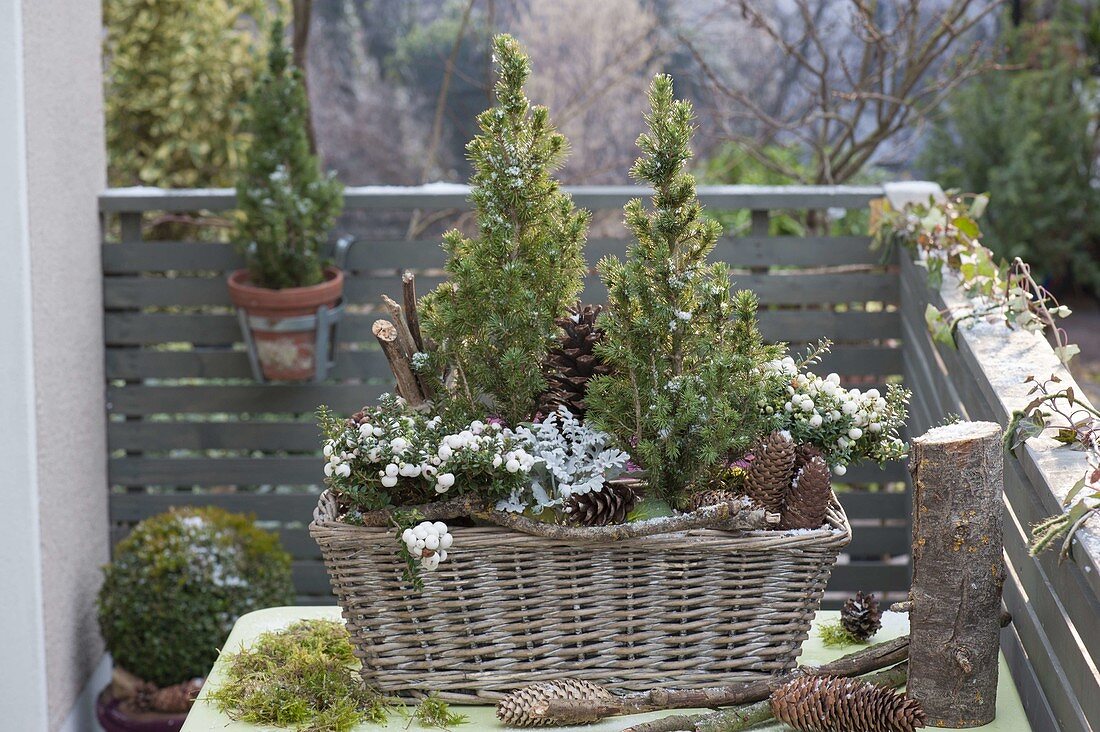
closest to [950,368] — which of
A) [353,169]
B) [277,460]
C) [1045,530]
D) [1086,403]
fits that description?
[1086,403]

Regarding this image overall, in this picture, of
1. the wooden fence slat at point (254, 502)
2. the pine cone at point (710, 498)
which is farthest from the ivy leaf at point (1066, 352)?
the wooden fence slat at point (254, 502)

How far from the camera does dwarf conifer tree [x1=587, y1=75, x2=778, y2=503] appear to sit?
3.84 ft

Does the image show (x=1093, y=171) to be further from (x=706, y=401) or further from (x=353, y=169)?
(x=706, y=401)

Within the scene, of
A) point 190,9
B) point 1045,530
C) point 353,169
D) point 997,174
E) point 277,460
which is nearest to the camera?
point 1045,530

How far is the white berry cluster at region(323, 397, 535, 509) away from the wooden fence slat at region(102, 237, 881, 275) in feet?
5.63

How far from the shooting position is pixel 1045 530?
3.59 feet

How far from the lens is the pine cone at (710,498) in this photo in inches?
46.9

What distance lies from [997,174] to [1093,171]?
641 mm

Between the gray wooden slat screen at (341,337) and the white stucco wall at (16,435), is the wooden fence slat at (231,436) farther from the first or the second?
the white stucco wall at (16,435)

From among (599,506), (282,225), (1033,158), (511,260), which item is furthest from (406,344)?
(1033,158)

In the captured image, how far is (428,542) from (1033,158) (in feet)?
16.6

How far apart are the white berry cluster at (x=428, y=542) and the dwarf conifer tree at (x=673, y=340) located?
0.19 m

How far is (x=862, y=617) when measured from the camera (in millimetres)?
1388

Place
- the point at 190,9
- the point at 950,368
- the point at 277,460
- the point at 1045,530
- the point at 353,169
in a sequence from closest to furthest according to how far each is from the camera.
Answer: the point at 1045,530 < the point at 950,368 < the point at 277,460 < the point at 190,9 < the point at 353,169
